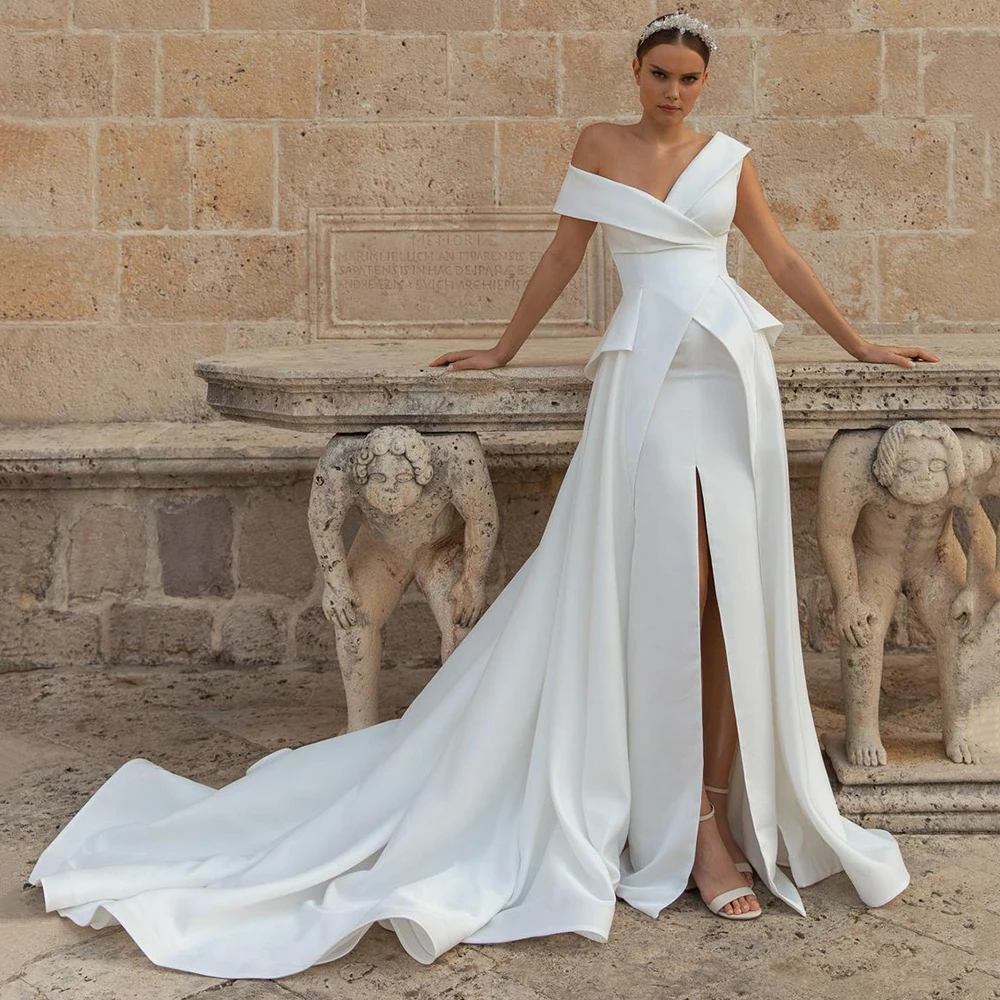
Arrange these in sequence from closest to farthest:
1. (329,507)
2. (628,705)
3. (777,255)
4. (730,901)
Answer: (730,901), (628,705), (777,255), (329,507)

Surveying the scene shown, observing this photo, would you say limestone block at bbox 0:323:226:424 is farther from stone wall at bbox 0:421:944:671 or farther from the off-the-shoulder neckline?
the off-the-shoulder neckline

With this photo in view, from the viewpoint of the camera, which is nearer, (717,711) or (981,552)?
(717,711)

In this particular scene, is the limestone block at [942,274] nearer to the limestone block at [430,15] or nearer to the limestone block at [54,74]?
the limestone block at [430,15]

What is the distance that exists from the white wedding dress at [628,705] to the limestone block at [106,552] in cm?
172

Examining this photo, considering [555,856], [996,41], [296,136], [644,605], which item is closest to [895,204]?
[996,41]

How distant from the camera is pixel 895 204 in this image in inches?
187

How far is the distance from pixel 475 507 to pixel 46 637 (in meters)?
2.02

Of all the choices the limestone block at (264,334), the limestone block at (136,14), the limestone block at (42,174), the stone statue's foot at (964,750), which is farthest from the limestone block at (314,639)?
the stone statue's foot at (964,750)

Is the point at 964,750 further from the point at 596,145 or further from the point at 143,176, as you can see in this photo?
the point at 143,176

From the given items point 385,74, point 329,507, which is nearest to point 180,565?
point 329,507

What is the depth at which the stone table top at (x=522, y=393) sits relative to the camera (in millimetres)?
3256

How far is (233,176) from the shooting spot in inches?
188

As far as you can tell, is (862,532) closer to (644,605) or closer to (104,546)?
(644,605)

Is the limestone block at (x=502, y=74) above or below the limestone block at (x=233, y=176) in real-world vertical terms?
above
